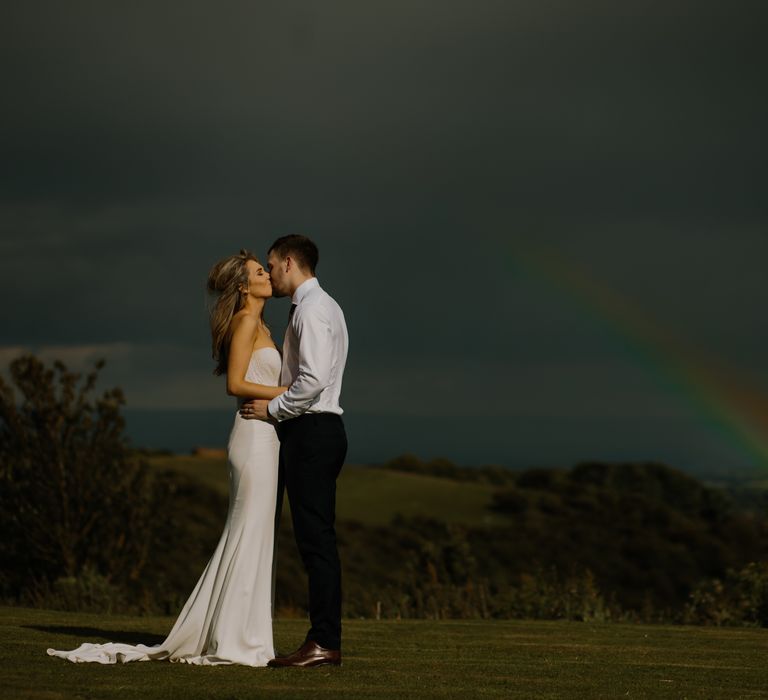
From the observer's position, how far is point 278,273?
7879 millimetres

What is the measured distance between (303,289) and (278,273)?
246 mm

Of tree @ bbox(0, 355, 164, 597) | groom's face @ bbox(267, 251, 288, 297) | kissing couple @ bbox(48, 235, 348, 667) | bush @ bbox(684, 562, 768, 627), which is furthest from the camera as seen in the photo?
tree @ bbox(0, 355, 164, 597)

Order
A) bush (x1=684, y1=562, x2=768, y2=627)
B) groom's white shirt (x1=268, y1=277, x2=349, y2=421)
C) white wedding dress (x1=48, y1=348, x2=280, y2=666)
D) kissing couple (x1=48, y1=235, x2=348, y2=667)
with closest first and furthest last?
groom's white shirt (x1=268, y1=277, x2=349, y2=421)
kissing couple (x1=48, y1=235, x2=348, y2=667)
white wedding dress (x1=48, y1=348, x2=280, y2=666)
bush (x1=684, y1=562, x2=768, y2=627)

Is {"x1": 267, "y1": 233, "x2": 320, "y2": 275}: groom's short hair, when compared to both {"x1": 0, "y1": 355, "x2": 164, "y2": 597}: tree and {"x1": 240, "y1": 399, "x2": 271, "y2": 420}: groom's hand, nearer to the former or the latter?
{"x1": 240, "y1": 399, "x2": 271, "y2": 420}: groom's hand

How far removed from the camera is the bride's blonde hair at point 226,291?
8102 mm

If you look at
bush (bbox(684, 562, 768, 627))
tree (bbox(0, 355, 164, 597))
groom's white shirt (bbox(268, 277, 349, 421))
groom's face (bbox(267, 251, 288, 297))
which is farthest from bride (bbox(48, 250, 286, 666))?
tree (bbox(0, 355, 164, 597))

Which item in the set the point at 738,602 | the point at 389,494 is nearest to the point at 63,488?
the point at 738,602

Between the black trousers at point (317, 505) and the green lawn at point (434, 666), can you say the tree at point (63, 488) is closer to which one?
the green lawn at point (434, 666)

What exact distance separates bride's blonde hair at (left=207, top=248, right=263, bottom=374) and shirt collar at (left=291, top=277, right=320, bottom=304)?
516mm

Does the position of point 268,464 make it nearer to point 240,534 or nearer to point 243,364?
point 240,534

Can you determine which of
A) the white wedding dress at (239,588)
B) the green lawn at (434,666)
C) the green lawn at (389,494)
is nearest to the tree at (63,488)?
the green lawn at (434,666)

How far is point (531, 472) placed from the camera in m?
85.9

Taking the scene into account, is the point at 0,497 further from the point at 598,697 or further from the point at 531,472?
the point at 531,472

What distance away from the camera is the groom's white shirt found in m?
7.47
